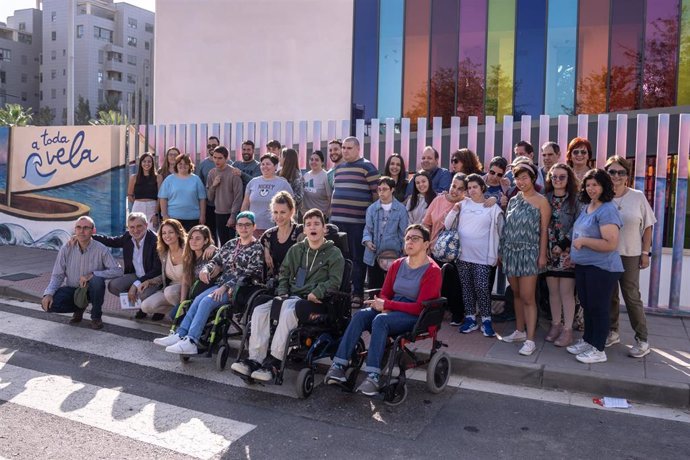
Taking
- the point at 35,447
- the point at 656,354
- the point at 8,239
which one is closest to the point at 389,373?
the point at 35,447

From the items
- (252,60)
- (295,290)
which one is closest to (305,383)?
(295,290)

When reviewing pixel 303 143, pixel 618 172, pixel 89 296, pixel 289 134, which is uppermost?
pixel 289 134

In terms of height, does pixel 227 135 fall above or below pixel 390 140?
above

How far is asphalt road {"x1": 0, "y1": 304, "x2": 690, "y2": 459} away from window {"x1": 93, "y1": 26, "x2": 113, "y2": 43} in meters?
77.4

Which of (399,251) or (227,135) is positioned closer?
(399,251)

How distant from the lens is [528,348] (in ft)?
19.1

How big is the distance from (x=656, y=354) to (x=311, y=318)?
11.1 feet

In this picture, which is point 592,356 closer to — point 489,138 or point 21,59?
point 489,138

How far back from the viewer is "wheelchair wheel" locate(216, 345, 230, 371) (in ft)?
18.6

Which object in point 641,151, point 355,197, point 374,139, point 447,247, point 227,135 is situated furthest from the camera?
point 227,135

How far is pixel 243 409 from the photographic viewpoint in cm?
477

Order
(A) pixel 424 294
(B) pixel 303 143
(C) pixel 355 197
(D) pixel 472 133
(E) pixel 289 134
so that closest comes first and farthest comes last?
(A) pixel 424 294, (C) pixel 355 197, (D) pixel 472 133, (B) pixel 303 143, (E) pixel 289 134

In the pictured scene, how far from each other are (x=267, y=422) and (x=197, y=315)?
5.08ft

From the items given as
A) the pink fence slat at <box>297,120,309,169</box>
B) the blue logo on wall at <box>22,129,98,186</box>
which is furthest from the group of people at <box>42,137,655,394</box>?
the blue logo on wall at <box>22,129,98,186</box>
